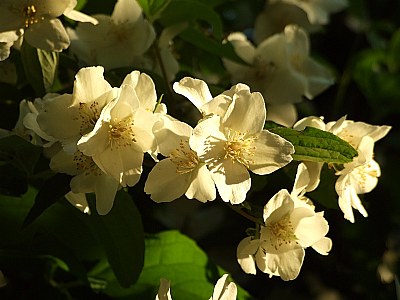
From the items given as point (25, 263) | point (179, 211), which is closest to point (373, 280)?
point (179, 211)

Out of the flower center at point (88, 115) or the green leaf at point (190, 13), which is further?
the green leaf at point (190, 13)

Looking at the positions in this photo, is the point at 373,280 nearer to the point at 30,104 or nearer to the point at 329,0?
the point at 329,0

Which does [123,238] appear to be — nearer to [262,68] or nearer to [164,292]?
[164,292]

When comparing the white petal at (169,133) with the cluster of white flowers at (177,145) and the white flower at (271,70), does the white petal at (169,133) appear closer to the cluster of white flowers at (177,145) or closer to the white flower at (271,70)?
the cluster of white flowers at (177,145)

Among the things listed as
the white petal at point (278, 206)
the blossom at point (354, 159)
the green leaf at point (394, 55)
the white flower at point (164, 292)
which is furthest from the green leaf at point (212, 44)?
the green leaf at point (394, 55)

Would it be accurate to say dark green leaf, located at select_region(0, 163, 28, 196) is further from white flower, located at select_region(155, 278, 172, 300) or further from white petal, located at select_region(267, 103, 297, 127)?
white petal, located at select_region(267, 103, 297, 127)

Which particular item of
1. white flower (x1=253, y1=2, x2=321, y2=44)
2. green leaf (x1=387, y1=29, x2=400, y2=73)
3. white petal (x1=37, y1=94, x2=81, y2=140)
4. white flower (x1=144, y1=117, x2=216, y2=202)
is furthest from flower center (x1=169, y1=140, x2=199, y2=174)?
green leaf (x1=387, y1=29, x2=400, y2=73)
